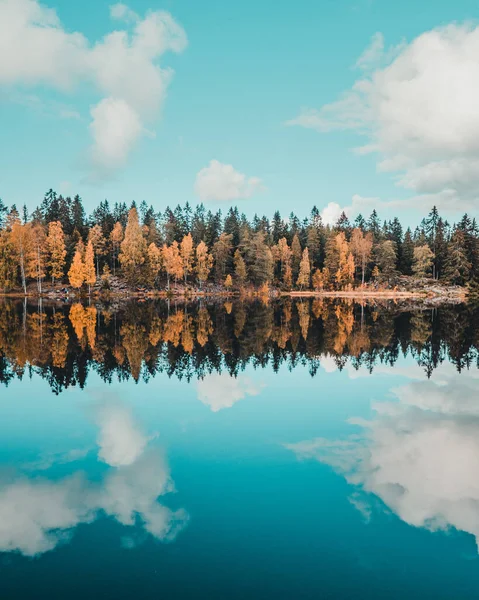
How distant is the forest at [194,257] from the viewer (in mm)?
95625

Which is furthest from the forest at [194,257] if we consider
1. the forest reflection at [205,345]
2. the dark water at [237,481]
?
the dark water at [237,481]

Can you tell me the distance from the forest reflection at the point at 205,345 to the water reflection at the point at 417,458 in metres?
7.19

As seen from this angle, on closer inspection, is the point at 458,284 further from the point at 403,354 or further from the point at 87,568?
the point at 87,568

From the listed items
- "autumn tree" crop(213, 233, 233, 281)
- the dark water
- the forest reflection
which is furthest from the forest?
the dark water

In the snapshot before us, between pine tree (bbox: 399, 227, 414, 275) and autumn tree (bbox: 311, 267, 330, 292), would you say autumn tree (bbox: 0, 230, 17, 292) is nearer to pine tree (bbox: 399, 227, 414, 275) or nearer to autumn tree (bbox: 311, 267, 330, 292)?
autumn tree (bbox: 311, 267, 330, 292)

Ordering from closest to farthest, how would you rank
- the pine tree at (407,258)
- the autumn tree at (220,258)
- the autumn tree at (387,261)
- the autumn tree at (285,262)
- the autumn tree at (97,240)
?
1. the autumn tree at (97,240)
2. the autumn tree at (387,261)
3. the autumn tree at (220,258)
4. the autumn tree at (285,262)
5. the pine tree at (407,258)

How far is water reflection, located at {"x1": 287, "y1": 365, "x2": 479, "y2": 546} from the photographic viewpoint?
973 centimetres

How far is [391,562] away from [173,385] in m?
13.7

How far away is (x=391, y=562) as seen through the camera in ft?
26.1

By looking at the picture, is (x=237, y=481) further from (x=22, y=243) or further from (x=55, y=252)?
(x=55, y=252)

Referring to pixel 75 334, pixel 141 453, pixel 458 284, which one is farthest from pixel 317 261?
pixel 141 453

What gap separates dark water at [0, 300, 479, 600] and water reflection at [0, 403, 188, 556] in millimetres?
45

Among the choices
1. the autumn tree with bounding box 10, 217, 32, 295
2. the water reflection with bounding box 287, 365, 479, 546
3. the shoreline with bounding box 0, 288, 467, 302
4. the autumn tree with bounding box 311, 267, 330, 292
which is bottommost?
the water reflection with bounding box 287, 365, 479, 546

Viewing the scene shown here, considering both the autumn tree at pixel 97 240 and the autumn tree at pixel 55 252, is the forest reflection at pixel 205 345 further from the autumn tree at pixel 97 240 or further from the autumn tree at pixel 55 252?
the autumn tree at pixel 97 240
